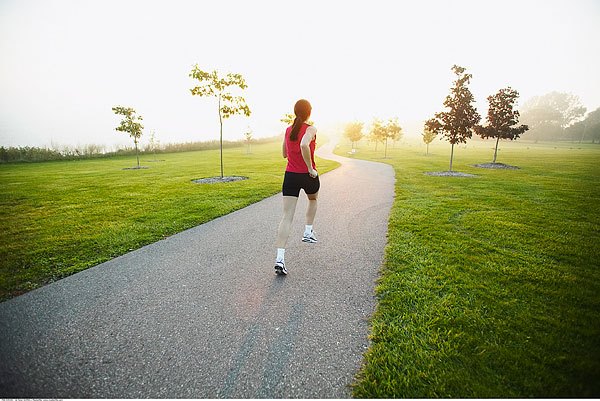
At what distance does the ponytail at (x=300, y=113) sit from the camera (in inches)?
142

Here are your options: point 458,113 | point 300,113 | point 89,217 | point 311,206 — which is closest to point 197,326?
point 311,206

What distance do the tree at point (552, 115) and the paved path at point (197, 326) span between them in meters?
109

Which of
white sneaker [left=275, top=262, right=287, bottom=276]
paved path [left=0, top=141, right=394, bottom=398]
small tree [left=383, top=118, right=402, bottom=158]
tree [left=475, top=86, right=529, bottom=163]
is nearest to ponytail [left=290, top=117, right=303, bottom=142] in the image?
white sneaker [left=275, top=262, right=287, bottom=276]

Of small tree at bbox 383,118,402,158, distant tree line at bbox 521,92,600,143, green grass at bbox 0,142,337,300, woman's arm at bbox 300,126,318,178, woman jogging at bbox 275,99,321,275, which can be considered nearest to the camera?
woman's arm at bbox 300,126,318,178

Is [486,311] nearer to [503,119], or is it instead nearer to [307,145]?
[307,145]

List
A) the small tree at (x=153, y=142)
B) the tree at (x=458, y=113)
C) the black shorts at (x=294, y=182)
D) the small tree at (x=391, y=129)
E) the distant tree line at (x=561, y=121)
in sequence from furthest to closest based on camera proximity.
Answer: the distant tree line at (x=561, y=121), the small tree at (x=391, y=129), the small tree at (x=153, y=142), the tree at (x=458, y=113), the black shorts at (x=294, y=182)

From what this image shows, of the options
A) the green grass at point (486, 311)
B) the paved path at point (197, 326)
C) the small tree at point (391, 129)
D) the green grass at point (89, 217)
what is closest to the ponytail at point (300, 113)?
the paved path at point (197, 326)

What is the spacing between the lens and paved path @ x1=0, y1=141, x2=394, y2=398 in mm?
2129

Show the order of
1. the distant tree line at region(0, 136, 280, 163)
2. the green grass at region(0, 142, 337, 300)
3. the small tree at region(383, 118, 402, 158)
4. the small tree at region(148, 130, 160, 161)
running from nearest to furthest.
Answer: the green grass at region(0, 142, 337, 300), the distant tree line at region(0, 136, 280, 163), the small tree at region(148, 130, 160, 161), the small tree at region(383, 118, 402, 158)

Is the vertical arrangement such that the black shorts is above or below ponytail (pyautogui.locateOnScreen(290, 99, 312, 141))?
below

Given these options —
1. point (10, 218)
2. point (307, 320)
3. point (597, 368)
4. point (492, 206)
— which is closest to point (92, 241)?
point (10, 218)

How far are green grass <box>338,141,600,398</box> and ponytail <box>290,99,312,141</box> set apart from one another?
7.81 feet

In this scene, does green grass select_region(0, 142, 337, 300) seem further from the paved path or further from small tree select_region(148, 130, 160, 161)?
small tree select_region(148, 130, 160, 161)

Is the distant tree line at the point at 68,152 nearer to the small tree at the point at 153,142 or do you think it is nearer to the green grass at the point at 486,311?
the small tree at the point at 153,142
